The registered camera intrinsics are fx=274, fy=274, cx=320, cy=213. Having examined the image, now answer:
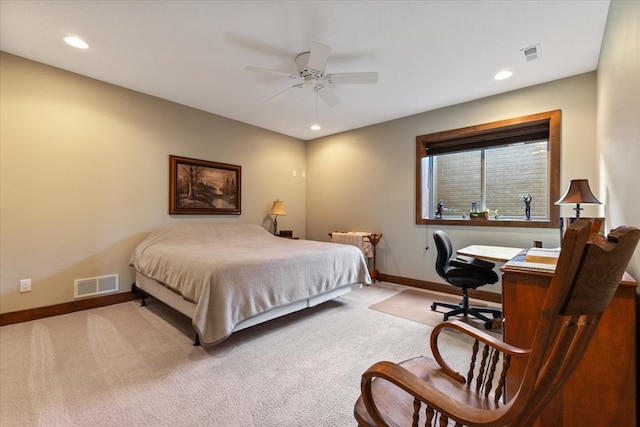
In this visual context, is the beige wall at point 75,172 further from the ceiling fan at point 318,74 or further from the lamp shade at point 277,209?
the ceiling fan at point 318,74

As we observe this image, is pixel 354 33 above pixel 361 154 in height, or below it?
above

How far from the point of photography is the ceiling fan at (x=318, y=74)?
2.31m

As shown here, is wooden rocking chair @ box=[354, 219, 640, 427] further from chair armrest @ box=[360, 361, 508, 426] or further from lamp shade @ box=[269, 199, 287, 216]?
lamp shade @ box=[269, 199, 287, 216]

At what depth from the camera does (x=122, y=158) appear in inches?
134

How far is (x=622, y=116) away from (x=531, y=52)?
4.24ft

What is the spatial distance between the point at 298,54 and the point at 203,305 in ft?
7.89

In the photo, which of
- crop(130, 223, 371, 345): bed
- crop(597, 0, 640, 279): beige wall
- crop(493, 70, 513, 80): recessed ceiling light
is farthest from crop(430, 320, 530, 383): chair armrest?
crop(493, 70, 513, 80): recessed ceiling light

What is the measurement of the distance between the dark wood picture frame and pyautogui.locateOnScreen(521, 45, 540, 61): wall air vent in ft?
12.8

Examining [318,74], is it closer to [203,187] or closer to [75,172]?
[203,187]

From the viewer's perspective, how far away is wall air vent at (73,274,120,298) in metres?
3.07

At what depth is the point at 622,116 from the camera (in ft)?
5.48

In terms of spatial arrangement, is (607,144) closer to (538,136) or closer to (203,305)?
(538,136)

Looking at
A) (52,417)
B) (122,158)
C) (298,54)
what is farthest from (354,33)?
(52,417)

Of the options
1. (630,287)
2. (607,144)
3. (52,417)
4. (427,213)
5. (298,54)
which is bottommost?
(52,417)
